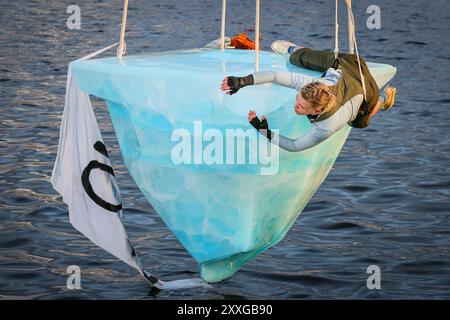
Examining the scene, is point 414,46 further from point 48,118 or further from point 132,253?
point 132,253

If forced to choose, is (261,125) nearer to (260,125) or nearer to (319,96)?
(260,125)

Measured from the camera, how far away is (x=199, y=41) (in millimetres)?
27172

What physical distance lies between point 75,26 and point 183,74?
22.9 m

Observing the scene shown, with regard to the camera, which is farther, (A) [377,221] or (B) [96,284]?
(A) [377,221]

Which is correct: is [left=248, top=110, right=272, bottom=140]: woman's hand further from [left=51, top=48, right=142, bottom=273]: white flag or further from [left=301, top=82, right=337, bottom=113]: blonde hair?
[left=51, top=48, right=142, bottom=273]: white flag

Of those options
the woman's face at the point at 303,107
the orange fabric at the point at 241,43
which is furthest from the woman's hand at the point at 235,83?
the orange fabric at the point at 241,43

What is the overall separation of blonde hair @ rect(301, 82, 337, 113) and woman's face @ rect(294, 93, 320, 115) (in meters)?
0.02

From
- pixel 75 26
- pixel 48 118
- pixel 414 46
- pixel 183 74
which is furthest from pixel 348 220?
pixel 75 26

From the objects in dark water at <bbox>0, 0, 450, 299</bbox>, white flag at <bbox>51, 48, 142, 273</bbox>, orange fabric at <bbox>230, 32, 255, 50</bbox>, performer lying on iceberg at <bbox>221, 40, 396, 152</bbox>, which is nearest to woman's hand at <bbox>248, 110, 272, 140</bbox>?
performer lying on iceberg at <bbox>221, 40, 396, 152</bbox>

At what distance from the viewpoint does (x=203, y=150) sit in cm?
769

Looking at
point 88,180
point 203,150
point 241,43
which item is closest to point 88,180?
point 88,180

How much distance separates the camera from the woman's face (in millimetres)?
7039

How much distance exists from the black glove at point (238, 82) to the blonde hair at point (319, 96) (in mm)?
370

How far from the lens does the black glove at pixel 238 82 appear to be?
7129 millimetres
